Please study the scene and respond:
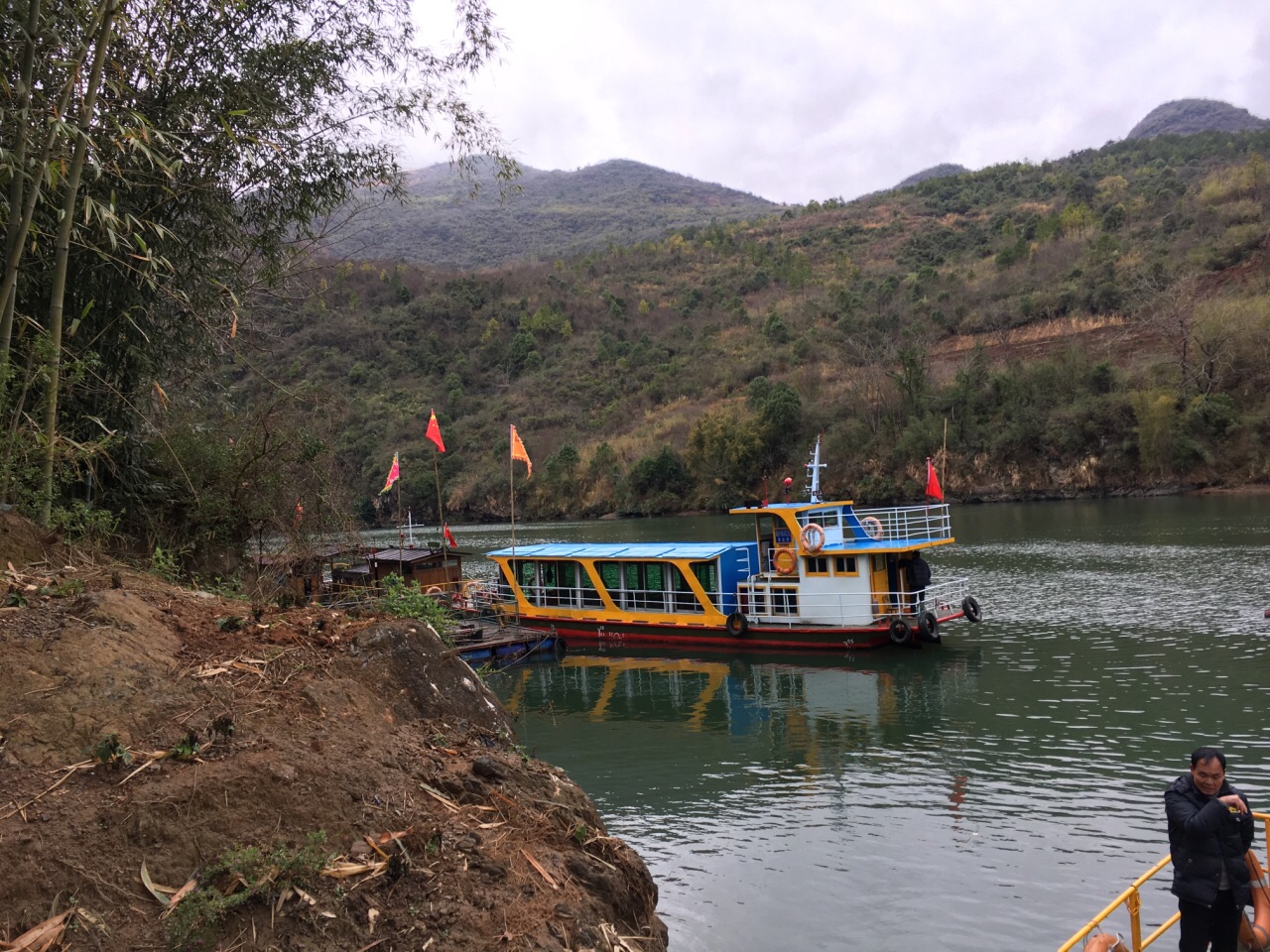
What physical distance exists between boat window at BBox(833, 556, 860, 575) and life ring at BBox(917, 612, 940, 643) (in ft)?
5.42

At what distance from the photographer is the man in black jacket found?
16.1ft

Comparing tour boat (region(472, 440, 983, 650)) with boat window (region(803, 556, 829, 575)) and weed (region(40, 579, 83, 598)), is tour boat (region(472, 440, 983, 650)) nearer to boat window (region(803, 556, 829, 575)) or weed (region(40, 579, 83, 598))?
boat window (region(803, 556, 829, 575))

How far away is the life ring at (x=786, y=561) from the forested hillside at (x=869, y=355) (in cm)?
2220

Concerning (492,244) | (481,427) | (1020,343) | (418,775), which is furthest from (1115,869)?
(492,244)

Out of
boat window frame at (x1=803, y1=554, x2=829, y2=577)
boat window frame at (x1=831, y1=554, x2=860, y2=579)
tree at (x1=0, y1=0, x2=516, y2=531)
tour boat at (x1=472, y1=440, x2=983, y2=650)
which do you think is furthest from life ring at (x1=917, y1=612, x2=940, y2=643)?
tree at (x1=0, y1=0, x2=516, y2=531)

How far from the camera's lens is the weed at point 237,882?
11.6 ft

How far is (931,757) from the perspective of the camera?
12.6 m

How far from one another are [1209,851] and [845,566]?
48.6 feet

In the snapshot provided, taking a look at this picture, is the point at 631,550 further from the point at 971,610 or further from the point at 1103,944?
the point at 1103,944

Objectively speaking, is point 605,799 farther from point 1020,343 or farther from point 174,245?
point 1020,343

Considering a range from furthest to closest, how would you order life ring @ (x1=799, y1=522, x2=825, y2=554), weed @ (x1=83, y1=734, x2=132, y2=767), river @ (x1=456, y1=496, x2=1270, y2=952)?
1. life ring @ (x1=799, y1=522, x2=825, y2=554)
2. river @ (x1=456, y1=496, x2=1270, y2=952)
3. weed @ (x1=83, y1=734, x2=132, y2=767)

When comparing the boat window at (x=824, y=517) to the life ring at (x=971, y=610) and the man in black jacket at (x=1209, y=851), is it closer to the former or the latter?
the life ring at (x=971, y=610)

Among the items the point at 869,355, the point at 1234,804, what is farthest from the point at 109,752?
the point at 869,355

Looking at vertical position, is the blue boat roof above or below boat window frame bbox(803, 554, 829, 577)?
above
